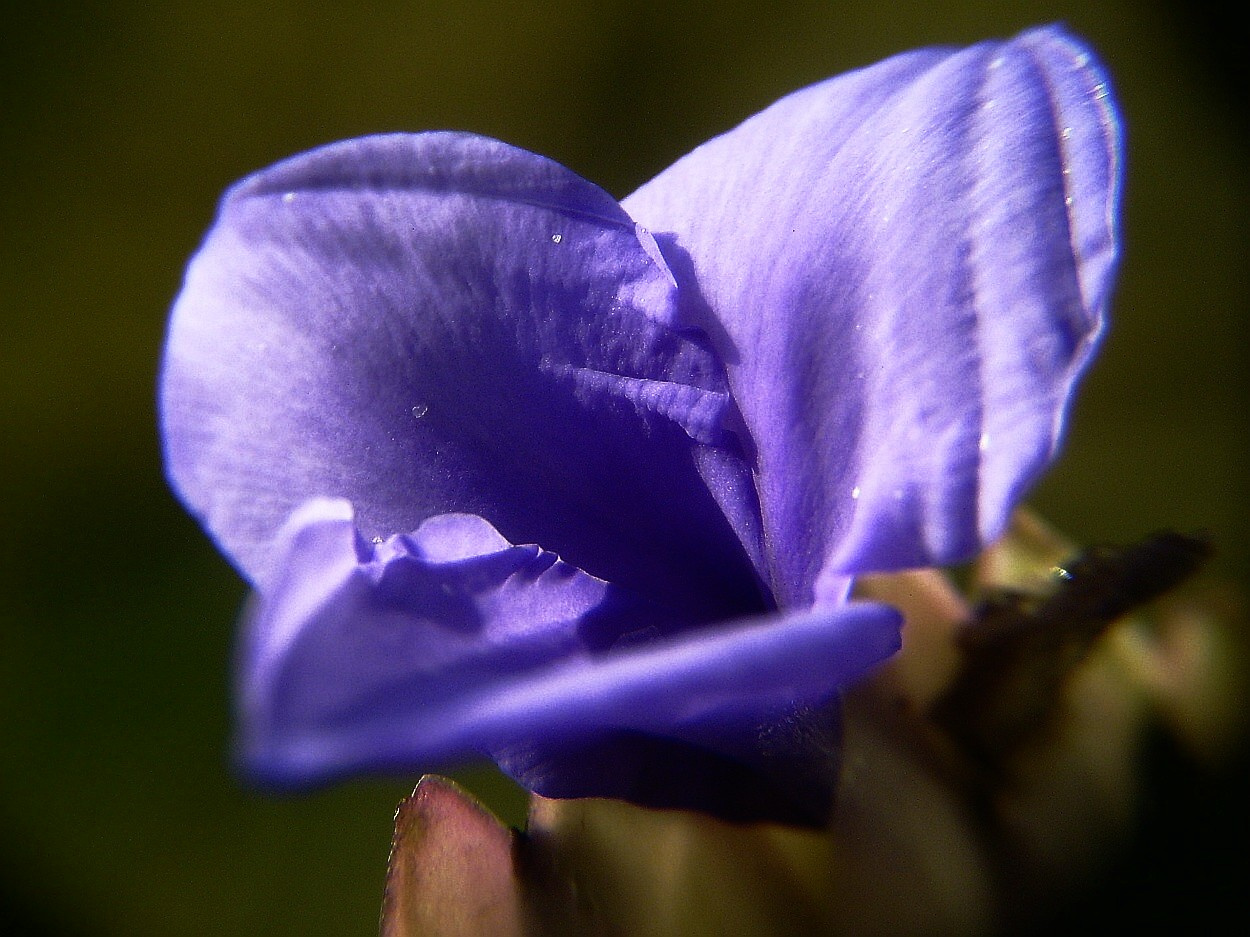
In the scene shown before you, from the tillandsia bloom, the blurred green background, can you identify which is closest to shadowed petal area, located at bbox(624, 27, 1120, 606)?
the tillandsia bloom

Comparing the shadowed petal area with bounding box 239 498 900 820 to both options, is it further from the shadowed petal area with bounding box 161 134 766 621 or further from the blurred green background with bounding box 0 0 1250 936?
the blurred green background with bounding box 0 0 1250 936

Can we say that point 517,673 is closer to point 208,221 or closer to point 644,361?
point 644,361

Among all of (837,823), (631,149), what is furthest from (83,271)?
(837,823)

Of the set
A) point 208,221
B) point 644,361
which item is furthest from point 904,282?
point 208,221

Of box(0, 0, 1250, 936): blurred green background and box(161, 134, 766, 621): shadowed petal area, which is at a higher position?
box(161, 134, 766, 621): shadowed petal area

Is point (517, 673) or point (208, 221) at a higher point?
point (517, 673)

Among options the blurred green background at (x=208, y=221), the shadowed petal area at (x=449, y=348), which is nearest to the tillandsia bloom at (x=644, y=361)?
the shadowed petal area at (x=449, y=348)

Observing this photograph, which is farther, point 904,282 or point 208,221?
point 208,221

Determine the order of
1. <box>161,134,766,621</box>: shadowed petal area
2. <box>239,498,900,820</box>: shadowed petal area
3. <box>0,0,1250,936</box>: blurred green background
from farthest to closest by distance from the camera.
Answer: <box>0,0,1250,936</box>: blurred green background
<box>161,134,766,621</box>: shadowed petal area
<box>239,498,900,820</box>: shadowed petal area
